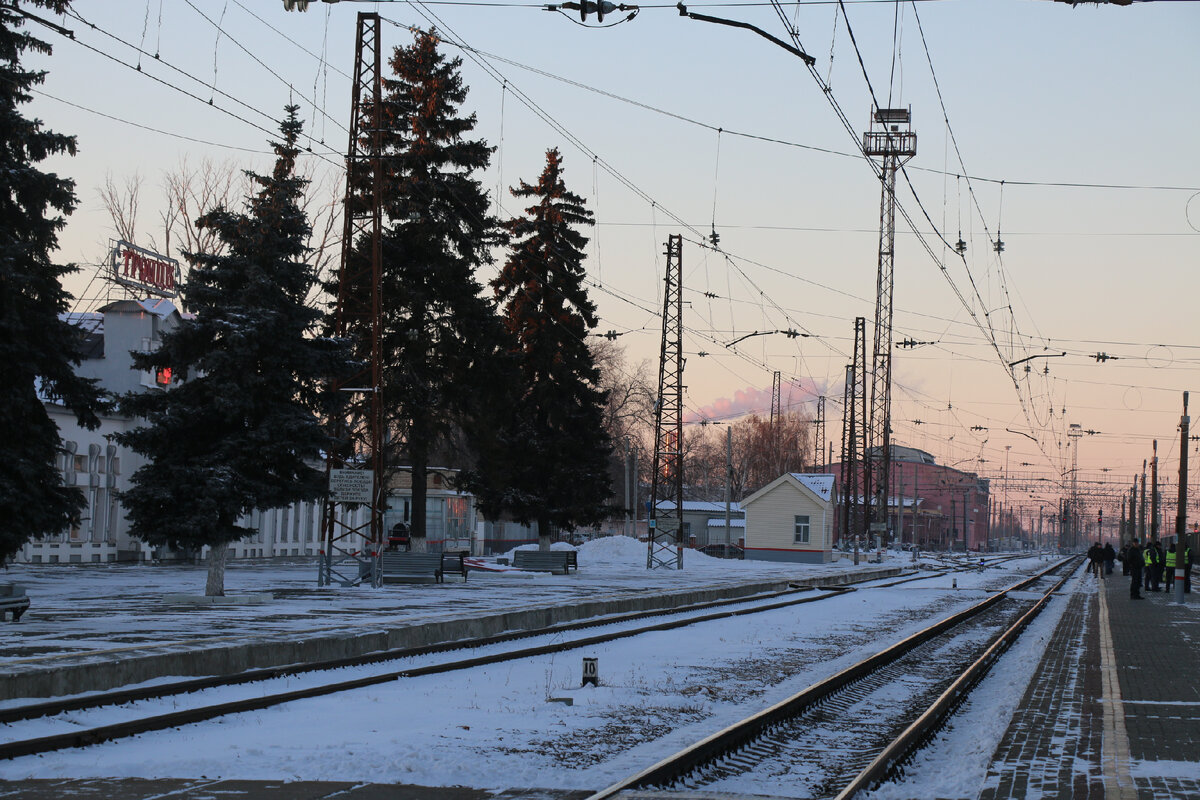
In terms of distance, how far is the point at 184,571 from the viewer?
37562 millimetres

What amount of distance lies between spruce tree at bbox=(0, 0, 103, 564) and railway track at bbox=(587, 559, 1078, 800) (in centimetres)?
1577

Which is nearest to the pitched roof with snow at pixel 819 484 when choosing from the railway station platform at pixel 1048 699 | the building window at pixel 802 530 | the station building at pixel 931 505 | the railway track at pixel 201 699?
the building window at pixel 802 530

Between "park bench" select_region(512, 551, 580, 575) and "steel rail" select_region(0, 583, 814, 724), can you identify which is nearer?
"steel rail" select_region(0, 583, 814, 724)

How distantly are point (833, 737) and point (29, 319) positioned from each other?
18606 millimetres

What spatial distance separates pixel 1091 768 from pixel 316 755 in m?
6.18

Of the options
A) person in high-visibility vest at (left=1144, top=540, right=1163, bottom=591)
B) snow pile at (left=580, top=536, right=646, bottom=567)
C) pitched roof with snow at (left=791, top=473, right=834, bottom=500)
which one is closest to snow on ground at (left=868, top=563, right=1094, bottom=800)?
person in high-visibility vest at (left=1144, top=540, right=1163, bottom=591)

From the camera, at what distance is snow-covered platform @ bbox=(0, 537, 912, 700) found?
46.4 ft

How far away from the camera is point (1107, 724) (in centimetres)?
1231

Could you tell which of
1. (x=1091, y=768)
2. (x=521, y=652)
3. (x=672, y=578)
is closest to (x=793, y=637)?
(x=521, y=652)

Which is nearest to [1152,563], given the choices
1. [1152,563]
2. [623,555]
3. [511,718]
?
[1152,563]

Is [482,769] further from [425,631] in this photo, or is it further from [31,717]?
[425,631]

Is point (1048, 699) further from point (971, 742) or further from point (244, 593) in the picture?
point (244, 593)

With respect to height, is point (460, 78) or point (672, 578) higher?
point (460, 78)

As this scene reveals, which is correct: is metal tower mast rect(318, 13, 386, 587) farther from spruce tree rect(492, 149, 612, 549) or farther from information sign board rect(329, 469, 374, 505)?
spruce tree rect(492, 149, 612, 549)
